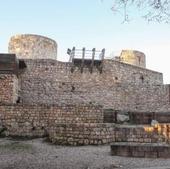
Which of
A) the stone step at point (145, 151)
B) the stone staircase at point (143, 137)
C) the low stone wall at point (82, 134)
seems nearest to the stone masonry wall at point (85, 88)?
the stone staircase at point (143, 137)

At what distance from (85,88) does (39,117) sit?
792cm

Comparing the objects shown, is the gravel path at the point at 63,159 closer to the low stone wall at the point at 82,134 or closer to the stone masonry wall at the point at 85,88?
the low stone wall at the point at 82,134

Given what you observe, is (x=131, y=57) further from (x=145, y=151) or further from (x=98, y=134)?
(x=145, y=151)

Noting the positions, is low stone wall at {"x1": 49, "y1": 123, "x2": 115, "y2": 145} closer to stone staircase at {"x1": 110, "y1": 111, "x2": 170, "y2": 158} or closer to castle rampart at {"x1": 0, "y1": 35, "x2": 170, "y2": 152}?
castle rampart at {"x1": 0, "y1": 35, "x2": 170, "y2": 152}

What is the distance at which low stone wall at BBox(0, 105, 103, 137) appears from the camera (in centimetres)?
1435

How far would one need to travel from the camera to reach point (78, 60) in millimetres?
23844

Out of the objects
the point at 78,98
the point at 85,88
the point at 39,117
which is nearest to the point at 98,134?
the point at 39,117

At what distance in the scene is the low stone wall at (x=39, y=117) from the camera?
14352 mm

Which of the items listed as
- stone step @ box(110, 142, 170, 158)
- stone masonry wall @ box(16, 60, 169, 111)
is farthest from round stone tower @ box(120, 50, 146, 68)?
stone step @ box(110, 142, 170, 158)

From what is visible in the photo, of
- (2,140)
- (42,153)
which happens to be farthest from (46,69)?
(42,153)

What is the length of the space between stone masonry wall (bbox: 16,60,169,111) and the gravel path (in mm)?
9277

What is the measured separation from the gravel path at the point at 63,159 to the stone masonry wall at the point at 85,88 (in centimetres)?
928

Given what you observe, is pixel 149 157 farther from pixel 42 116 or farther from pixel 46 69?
pixel 46 69

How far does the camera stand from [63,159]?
9.47 meters
